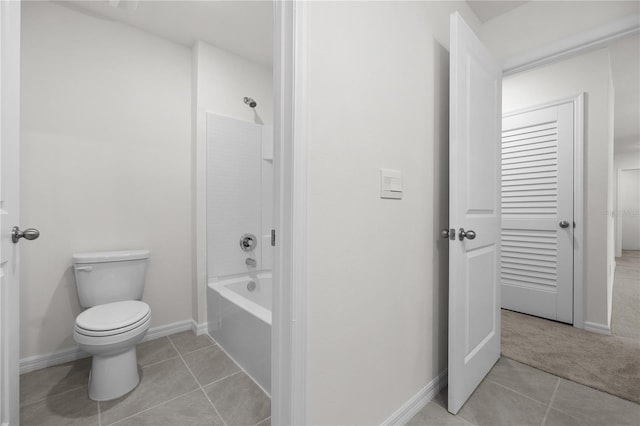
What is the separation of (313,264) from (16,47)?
1.26 meters

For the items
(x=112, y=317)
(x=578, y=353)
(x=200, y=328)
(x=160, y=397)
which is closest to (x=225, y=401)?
(x=160, y=397)

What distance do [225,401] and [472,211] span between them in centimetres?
168

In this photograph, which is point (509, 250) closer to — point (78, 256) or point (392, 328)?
point (392, 328)

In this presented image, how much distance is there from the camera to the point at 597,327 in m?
2.30

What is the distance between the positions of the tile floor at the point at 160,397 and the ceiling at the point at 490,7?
109 inches

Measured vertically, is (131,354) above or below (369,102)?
below

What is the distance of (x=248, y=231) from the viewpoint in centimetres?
260

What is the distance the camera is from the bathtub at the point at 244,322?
159 centimetres

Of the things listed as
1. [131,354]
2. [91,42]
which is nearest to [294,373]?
[131,354]

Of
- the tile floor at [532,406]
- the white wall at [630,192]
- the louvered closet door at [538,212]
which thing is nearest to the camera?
the tile floor at [532,406]

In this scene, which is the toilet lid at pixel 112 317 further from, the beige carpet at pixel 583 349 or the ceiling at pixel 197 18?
the beige carpet at pixel 583 349

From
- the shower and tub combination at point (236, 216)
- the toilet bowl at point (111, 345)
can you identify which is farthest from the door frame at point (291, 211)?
the shower and tub combination at point (236, 216)

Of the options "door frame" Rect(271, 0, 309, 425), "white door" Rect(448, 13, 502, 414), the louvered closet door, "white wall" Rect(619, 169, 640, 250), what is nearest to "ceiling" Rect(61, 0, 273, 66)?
"door frame" Rect(271, 0, 309, 425)

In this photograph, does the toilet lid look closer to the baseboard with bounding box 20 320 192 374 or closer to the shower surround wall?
the baseboard with bounding box 20 320 192 374
